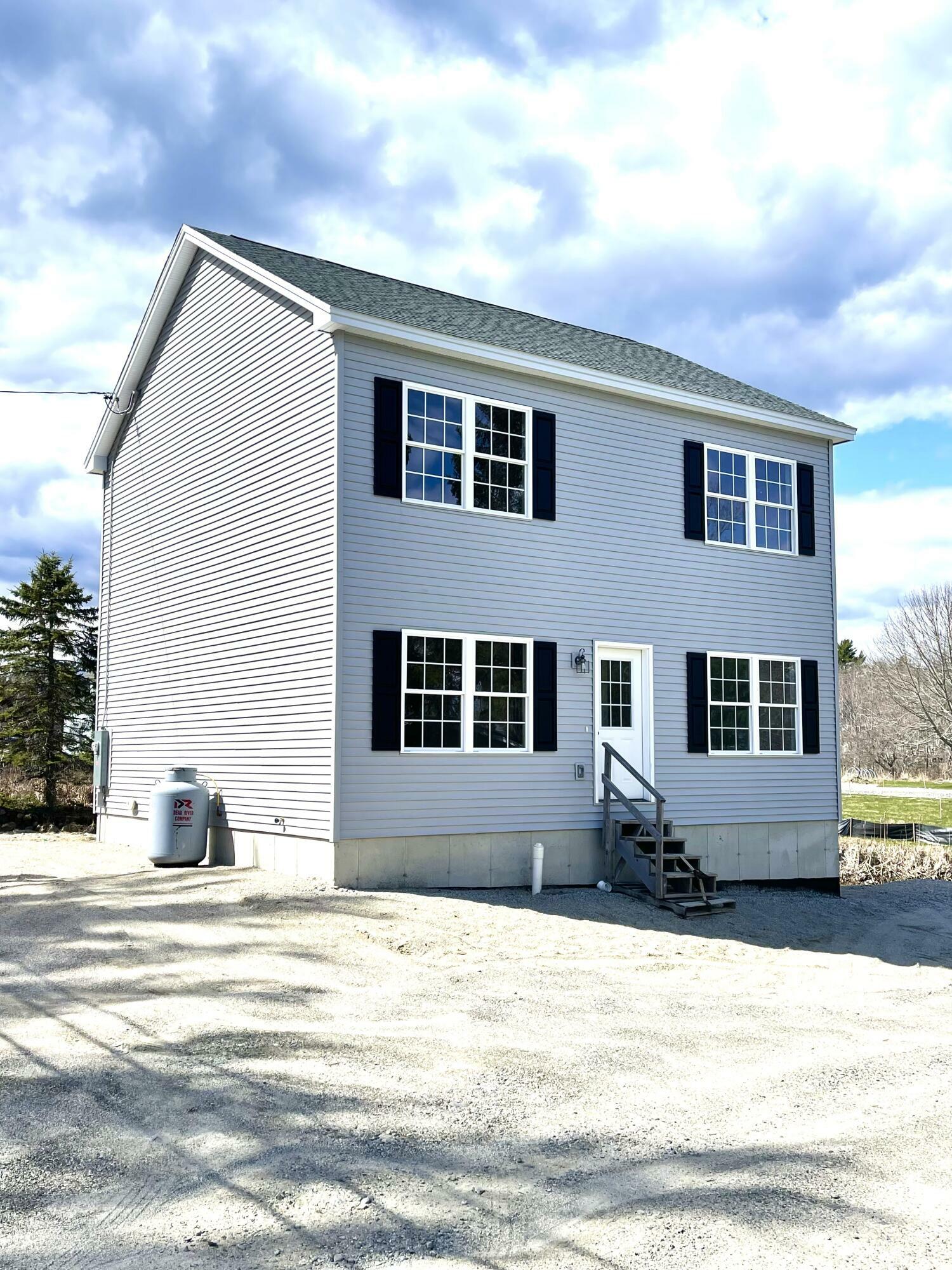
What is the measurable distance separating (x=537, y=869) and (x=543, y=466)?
493 cm

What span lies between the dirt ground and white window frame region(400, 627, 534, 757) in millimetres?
1995

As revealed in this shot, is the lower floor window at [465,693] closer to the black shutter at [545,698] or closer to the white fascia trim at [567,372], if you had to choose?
the black shutter at [545,698]

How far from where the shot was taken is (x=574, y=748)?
42.8 feet

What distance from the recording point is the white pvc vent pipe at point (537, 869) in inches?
481

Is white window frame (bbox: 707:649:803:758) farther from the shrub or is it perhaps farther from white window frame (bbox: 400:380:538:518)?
the shrub

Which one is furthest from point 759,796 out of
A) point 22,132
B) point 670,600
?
point 22,132

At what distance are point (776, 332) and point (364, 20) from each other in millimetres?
12283

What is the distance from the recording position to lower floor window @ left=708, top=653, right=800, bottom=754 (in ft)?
47.9

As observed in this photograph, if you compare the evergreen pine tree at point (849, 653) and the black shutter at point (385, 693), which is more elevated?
the evergreen pine tree at point (849, 653)

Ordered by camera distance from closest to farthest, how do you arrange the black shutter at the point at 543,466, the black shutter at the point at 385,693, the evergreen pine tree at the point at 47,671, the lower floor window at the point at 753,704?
1. the black shutter at the point at 385,693
2. the black shutter at the point at 543,466
3. the lower floor window at the point at 753,704
4. the evergreen pine tree at the point at 47,671

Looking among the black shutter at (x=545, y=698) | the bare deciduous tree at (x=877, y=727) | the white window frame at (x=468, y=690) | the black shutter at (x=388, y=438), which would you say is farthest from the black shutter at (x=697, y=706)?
the bare deciduous tree at (x=877, y=727)

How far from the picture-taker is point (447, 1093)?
5613mm

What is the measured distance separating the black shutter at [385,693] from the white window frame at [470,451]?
151cm

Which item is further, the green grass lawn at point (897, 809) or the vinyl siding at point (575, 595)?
the green grass lawn at point (897, 809)
